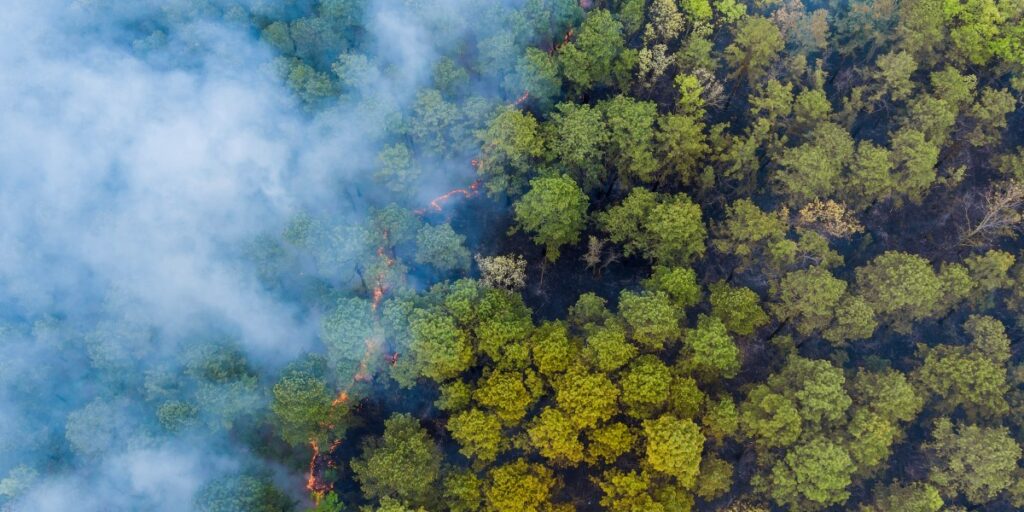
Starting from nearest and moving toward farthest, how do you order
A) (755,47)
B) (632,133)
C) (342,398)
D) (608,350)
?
(608,350), (342,398), (632,133), (755,47)

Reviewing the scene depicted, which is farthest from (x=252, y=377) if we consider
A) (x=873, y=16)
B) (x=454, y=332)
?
(x=873, y=16)

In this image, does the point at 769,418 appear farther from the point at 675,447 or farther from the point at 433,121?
the point at 433,121

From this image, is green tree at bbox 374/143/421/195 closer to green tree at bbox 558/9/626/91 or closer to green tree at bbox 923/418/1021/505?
green tree at bbox 558/9/626/91

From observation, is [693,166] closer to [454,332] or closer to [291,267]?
[454,332]

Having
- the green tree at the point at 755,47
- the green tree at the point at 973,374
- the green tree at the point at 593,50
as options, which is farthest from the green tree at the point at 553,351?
the green tree at the point at 755,47

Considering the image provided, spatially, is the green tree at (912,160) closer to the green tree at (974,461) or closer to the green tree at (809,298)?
the green tree at (809,298)

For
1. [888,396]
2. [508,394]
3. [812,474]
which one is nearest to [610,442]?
[508,394]

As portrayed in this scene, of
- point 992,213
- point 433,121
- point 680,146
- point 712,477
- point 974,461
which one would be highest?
point 433,121
